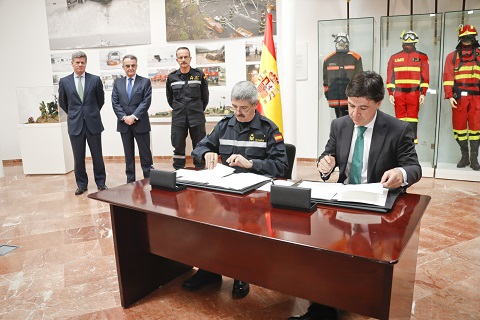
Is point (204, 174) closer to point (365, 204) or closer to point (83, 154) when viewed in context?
point (365, 204)

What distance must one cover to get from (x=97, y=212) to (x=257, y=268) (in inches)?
117

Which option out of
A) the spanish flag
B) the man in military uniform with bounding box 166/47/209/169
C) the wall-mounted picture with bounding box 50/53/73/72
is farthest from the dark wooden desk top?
the wall-mounted picture with bounding box 50/53/73/72

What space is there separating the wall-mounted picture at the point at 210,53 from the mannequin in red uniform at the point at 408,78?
2.73 metres

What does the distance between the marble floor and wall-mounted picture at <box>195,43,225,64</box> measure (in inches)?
131

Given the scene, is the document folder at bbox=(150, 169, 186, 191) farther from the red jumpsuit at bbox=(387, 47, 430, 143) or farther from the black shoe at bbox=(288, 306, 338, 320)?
the red jumpsuit at bbox=(387, 47, 430, 143)

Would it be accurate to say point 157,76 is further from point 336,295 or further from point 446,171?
point 336,295

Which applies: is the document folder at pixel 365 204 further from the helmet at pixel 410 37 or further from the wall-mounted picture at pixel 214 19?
the wall-mounted picture at pixel 214 19

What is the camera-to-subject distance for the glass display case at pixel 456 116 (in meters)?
5.18

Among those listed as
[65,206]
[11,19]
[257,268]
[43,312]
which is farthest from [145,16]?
[257,268]

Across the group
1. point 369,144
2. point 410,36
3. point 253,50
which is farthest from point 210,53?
point 369,144

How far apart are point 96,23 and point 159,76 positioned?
4.77 ft

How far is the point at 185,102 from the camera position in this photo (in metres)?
5.52

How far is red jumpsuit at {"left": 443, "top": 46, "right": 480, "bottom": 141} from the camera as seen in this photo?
5145 millimetres

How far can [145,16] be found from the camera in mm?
6832
